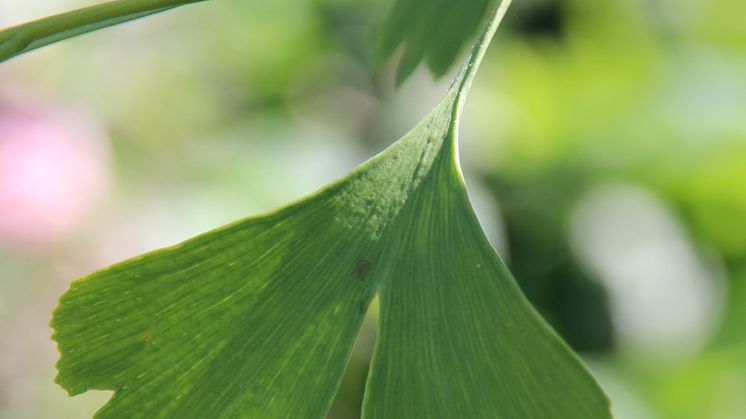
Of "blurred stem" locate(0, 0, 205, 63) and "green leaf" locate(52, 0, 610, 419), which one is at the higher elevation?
"blurred stem" locate(0, 0, 205, 63)

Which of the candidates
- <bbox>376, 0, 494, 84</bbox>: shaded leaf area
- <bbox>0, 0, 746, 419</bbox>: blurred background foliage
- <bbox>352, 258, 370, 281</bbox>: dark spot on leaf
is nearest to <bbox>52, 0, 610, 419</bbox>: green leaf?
<bbox>352, 258, 370, 281</bbox>: dark spot on leaf

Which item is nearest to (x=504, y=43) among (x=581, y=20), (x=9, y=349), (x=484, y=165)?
(x=581, y=20)

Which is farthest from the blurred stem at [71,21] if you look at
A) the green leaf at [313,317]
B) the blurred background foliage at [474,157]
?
the blurred background foliage at [474,157]

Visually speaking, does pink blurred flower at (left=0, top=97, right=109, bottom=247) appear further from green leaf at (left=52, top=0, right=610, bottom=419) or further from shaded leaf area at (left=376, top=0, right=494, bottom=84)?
green leaf at (left=52, top=0, right=610, bottom=419)

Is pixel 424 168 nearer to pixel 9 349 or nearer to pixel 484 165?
pixel 9 349

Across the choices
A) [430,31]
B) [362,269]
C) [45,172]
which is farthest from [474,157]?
[362,269]

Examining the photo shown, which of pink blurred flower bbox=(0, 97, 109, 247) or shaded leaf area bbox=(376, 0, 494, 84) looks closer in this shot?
shaded leaf area bbox=(376, 0, 494, 84)

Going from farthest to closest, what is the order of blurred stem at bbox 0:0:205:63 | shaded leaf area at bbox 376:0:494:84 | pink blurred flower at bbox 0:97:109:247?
pink blurred flower at bbox 0:97:109:247, shaded leaf area at bbox 376:0:494:84, blurred stem at bbox 0:0:205:63
